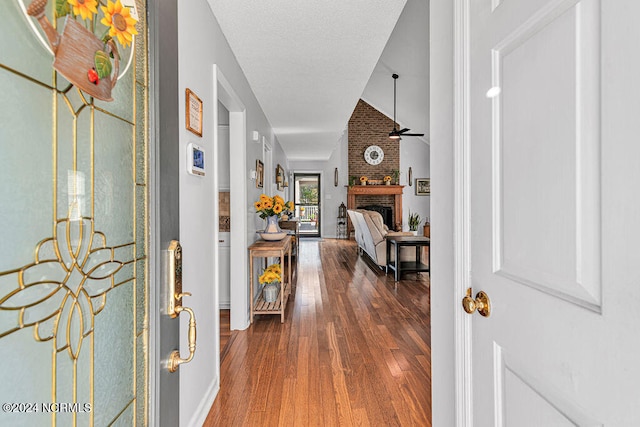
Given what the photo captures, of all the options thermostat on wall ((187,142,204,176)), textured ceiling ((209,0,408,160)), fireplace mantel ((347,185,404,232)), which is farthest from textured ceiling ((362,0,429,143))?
thermostat on wall ((187,142,204,176))

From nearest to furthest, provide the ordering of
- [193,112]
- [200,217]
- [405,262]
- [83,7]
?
[83,7] → [193,112] → [200,217] → [405,262]

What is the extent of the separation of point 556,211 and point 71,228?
1.00 metres

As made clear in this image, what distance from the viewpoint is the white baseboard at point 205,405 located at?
165cm

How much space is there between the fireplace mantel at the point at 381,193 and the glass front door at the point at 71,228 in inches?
365

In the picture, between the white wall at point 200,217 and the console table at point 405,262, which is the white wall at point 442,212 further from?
the console table at point 405,262

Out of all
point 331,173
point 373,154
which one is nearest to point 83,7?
point 331,173

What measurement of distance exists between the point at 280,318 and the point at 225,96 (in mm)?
2110

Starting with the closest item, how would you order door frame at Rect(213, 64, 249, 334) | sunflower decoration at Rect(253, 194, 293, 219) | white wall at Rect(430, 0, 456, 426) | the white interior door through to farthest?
the white interior door, white wall at Rect(430, 0, 456, 426), door frame at Rect(213, 64, 249, 334), sunflower decoration at Rect(253, 194, 293, 219)

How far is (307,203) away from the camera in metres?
11.1

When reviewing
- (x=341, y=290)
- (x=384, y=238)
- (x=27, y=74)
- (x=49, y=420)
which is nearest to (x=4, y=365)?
(x=49, y=420)

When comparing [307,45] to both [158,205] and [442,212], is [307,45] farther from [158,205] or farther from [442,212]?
[158,205]

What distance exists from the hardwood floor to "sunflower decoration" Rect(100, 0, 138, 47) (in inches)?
70.2

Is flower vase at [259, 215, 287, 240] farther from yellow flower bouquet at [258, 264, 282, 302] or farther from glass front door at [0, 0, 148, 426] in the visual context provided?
glass front door at [0, 0, 148, 426]

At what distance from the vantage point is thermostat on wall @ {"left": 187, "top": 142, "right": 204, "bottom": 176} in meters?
1.59
